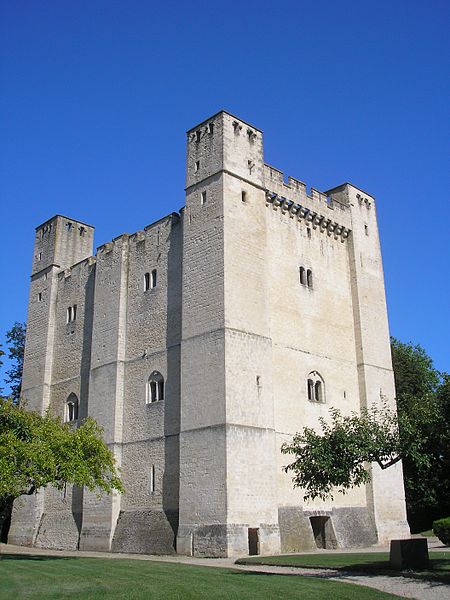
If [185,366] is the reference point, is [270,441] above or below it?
below

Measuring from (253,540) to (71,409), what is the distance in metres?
13.5

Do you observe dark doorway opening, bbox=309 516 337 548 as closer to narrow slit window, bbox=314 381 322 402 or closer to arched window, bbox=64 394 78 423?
narrow slit window, bbox=314 381 322 402

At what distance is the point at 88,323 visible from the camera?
33500 millimetres

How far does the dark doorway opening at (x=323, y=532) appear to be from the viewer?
26359 millimetres

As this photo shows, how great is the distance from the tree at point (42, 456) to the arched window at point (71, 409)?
9514 millimetres

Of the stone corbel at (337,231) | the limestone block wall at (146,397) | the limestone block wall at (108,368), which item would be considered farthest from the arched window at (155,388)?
the stone corbel at (337,231)

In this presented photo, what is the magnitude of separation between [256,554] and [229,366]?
6.63 metres

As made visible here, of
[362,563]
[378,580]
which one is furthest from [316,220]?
[378,580]

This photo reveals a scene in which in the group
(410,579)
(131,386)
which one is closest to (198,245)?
(131,386)

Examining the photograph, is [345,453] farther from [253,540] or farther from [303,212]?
[303,212]

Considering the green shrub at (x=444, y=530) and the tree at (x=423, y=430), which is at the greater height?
the tree at (x=423, y=430)

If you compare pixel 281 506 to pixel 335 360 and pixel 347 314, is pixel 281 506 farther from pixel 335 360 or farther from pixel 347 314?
pixel 347 314

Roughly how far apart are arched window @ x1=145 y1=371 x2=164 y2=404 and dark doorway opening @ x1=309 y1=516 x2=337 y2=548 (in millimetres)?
8055

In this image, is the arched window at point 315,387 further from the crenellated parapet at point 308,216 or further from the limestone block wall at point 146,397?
the crenellated parapet at point 308,216
